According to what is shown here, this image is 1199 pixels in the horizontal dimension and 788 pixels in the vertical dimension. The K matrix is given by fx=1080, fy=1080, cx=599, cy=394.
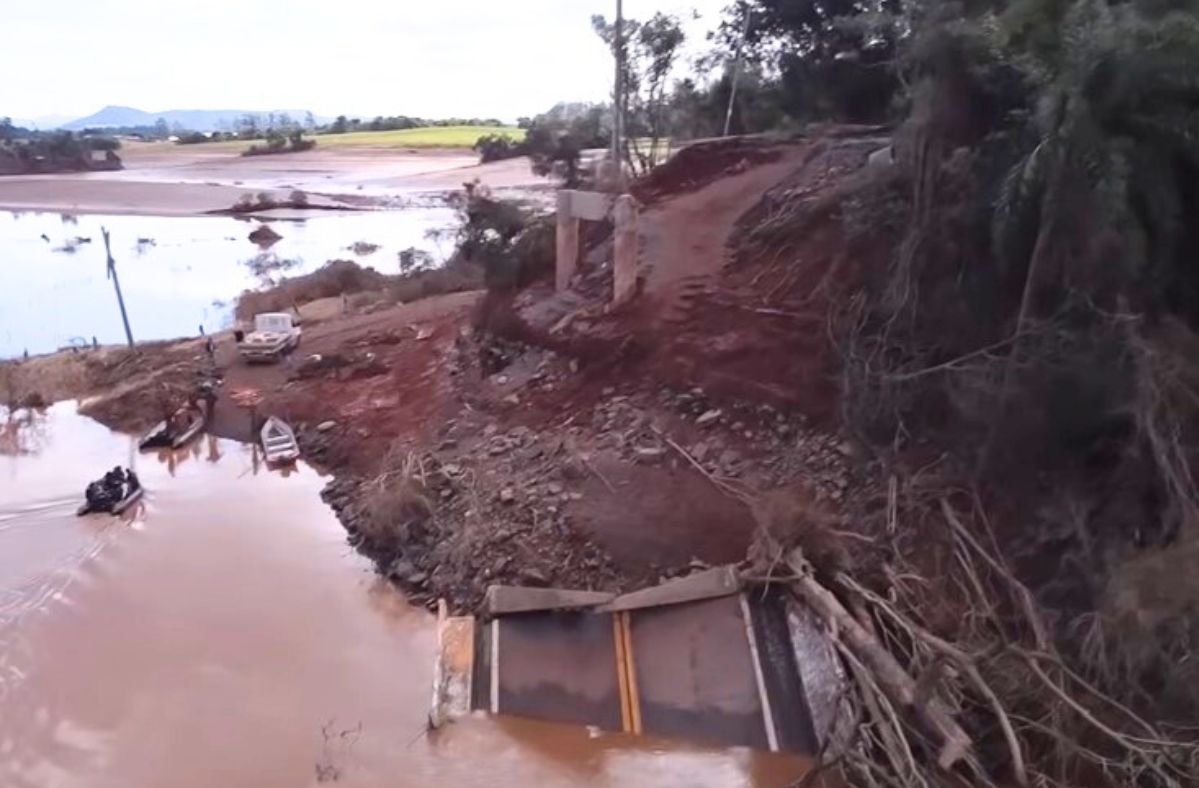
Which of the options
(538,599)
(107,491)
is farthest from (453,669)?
(107,491)

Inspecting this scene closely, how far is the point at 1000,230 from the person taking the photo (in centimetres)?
874

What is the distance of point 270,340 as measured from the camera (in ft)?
68.0

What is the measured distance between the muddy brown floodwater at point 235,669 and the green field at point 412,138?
53.4 m

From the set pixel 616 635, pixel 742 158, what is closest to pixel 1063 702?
pixel 616 635

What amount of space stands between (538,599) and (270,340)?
12100mm

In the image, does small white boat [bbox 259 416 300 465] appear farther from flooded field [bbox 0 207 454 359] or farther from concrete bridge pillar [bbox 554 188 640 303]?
flooded field [bbox 0 207 454 359]

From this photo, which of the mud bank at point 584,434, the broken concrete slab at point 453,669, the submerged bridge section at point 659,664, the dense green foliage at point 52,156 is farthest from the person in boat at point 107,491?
the dense green foliage at point 52,156

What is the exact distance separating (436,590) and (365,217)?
3659 cm

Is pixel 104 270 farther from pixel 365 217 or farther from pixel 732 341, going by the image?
pixel 732 341

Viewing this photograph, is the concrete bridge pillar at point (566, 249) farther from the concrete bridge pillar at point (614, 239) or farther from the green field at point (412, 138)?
the green field at point (412, 138)

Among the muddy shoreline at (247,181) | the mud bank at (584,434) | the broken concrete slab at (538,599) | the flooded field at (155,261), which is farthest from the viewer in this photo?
the muddy shoreline at (247,181)

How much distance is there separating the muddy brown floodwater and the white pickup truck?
4.31m

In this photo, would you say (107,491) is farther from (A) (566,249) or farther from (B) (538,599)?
(B) (538,599)

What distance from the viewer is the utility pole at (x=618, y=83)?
20.7m
